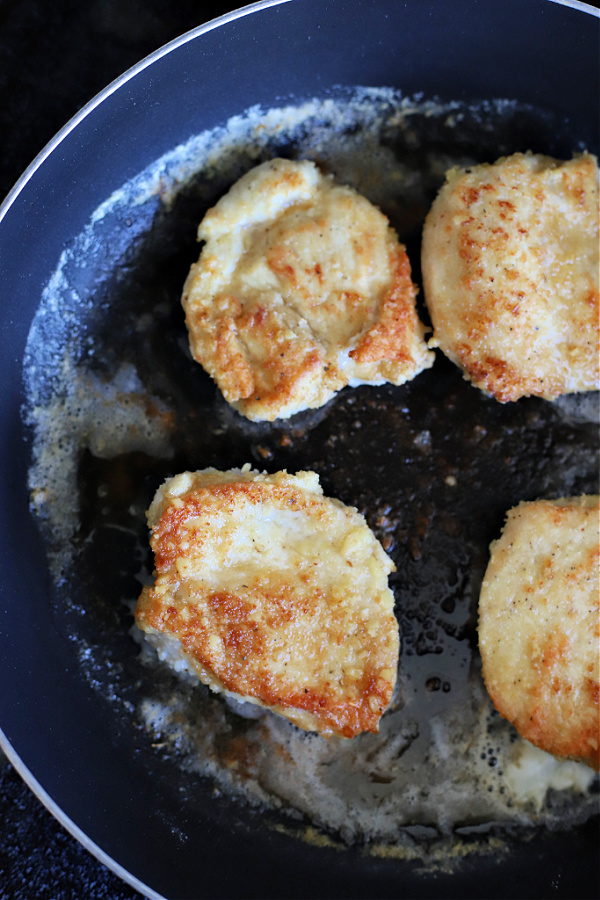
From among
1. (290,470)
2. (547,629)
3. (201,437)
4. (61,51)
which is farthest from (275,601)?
(61,51)

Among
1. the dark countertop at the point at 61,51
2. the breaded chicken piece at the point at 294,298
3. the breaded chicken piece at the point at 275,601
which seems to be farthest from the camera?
the dark countertop at the point at 61,51

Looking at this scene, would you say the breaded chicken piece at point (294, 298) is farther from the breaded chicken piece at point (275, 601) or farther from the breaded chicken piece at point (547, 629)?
the breaded chicken piece at point (547, 629)

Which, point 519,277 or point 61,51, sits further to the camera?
point 61,51

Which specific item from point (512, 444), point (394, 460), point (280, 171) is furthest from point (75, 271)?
point (512, 444)

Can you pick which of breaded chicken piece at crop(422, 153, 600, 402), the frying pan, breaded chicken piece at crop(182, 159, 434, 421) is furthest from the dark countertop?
breaded chicken piece at crop(422, 153, 600, 402)

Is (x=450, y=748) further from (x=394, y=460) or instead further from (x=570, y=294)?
(x=570, y=294)

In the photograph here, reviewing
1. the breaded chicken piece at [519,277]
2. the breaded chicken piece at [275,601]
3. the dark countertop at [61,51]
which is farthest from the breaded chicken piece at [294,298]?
the dark countertop at [61,51]

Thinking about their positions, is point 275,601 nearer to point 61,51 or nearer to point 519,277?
point 519,277
